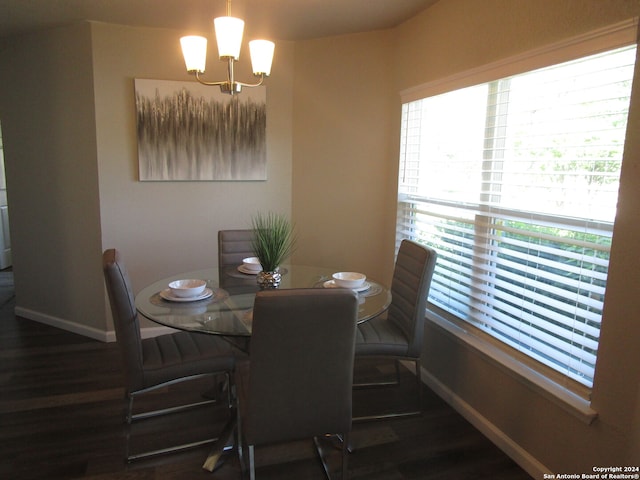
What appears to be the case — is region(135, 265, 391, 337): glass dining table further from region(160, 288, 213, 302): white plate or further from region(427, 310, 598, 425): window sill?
region(427, 310, 598, 425): window sill

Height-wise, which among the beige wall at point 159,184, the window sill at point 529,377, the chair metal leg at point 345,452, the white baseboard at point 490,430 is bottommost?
the white baseboard at point 490,430

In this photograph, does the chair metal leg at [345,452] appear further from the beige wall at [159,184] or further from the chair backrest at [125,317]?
the beige wall at [159,184]

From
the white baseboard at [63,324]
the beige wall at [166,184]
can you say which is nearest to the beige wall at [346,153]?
the beige wall at [166,184]

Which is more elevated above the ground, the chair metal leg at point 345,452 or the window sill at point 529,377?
the window sill at point 529,377

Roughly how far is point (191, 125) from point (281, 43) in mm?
974

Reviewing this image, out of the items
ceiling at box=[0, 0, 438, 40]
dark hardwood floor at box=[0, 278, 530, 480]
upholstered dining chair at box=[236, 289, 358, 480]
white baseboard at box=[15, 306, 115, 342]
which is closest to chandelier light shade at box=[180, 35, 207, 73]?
ceiling at box=[0, 0, 438, 40]

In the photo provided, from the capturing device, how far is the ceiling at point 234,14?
2758 mm

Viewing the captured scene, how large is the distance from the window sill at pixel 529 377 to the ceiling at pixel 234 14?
6.87ft

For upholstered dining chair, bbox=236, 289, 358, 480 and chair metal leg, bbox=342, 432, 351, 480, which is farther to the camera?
chair metal leg, bbox=342, 432, 351, 480

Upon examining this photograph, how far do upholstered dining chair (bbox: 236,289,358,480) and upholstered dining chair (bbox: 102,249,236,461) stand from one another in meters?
0.47

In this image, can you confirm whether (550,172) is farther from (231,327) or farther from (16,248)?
(16,248)

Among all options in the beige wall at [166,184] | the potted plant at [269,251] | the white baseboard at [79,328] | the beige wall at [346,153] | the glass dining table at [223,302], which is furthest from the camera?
the white baseboard at [79,328]

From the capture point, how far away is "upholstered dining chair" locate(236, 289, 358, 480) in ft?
5.19

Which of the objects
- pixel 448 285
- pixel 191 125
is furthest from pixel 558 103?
pixel 191 125
